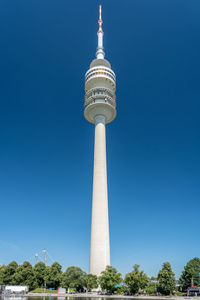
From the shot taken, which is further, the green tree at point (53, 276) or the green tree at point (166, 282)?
the green tree at point (53, 276)

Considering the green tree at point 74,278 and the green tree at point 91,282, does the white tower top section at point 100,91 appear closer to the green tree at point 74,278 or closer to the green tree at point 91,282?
the green tree at point 74,278

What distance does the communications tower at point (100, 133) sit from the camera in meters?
88.8

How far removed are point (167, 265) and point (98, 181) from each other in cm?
3781

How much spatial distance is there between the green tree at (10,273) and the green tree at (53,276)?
13.7 meters

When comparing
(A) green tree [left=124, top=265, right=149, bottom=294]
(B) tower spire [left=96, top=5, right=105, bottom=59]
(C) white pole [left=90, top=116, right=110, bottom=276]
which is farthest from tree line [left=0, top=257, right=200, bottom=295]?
(B) tower spire [left=96, top=5, right=105, bottom=59]

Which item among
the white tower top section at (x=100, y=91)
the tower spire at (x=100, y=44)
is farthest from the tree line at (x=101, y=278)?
the tower spire at (x=100, y=44)

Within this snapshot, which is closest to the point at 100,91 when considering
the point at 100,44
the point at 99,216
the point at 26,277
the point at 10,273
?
the point at 100,44

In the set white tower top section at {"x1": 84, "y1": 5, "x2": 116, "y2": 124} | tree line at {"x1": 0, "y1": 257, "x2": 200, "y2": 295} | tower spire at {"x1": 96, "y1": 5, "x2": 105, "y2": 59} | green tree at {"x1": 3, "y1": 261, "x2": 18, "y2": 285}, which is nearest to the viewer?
tree line at {"x1": 0, "y1": 257, "x2": 200, "y2": 295}

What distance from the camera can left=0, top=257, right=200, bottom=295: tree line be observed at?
238 feet

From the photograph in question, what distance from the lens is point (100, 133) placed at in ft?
357

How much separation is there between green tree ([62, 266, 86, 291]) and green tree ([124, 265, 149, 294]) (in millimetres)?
16144

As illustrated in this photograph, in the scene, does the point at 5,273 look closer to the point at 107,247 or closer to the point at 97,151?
the point at 107,247

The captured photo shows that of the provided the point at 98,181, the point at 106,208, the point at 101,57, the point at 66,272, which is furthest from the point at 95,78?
the point at 66,272

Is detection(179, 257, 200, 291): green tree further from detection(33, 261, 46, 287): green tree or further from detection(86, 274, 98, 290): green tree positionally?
detection(33, 261, 46, 287): green tree
